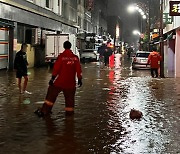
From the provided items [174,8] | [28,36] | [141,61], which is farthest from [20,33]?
[174,8]

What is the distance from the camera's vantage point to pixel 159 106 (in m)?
11.4

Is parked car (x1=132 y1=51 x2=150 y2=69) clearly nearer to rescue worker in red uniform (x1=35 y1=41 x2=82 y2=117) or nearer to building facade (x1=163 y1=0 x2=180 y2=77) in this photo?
building facade (x1=163 y1=0 x2=180 y2=77)

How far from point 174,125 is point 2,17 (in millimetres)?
19960

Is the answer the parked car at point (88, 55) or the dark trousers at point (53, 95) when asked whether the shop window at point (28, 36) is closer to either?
the parked car at point (88, 55)

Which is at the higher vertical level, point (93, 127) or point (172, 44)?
point (172, 44)

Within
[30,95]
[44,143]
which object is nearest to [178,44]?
[30,95]

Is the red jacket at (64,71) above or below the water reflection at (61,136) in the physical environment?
above

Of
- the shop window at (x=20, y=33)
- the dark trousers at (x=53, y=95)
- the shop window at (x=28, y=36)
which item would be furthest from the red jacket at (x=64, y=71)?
the shop window at (x=28, y=36)

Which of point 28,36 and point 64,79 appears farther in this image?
point 28,36

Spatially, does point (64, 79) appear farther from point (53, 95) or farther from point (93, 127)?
point (93, 127)

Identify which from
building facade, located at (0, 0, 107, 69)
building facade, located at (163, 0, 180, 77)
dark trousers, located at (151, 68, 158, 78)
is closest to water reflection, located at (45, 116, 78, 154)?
dark trousers, located at (151, 68, 158, 78)

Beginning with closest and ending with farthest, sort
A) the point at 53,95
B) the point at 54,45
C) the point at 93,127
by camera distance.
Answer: the point at 93,127
the point at 53,95
the point at 54,45

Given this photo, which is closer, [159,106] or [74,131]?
[74,131]

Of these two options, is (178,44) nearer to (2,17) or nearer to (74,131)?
(2,17)
